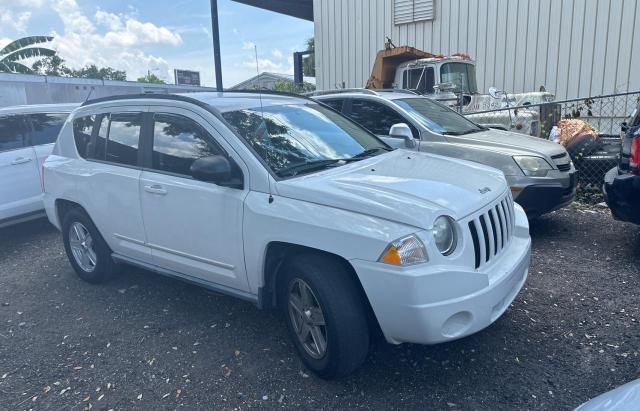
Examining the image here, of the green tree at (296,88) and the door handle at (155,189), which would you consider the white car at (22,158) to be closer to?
the door handle at (155,189)

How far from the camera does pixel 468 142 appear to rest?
5984 millimetres

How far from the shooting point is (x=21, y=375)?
11.4 feet

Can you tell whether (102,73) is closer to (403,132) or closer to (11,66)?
(11,66)

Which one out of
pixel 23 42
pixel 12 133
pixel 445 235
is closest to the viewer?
pixel 445 235

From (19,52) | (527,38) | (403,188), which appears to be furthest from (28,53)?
(403,188)

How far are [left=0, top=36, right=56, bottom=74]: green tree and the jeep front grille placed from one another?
23877mm

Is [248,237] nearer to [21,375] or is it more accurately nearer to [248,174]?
[248,174]

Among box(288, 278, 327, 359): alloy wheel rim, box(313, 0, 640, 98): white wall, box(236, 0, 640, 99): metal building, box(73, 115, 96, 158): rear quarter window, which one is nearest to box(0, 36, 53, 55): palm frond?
box(236, 0, 640, 99): metal building

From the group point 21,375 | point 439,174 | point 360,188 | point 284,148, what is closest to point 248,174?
point 284,148

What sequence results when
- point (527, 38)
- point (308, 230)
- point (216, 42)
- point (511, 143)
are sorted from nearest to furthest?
point (308, 230)
point (511, 143)
point (216, 42)
point (527, 38)

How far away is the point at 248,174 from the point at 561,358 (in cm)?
237

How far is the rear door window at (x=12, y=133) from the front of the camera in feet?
21.6

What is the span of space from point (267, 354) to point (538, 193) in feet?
11.4

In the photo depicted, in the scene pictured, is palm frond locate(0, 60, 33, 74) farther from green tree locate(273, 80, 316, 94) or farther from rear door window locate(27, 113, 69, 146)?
rear door window locate(27, 113, 69, 146)
